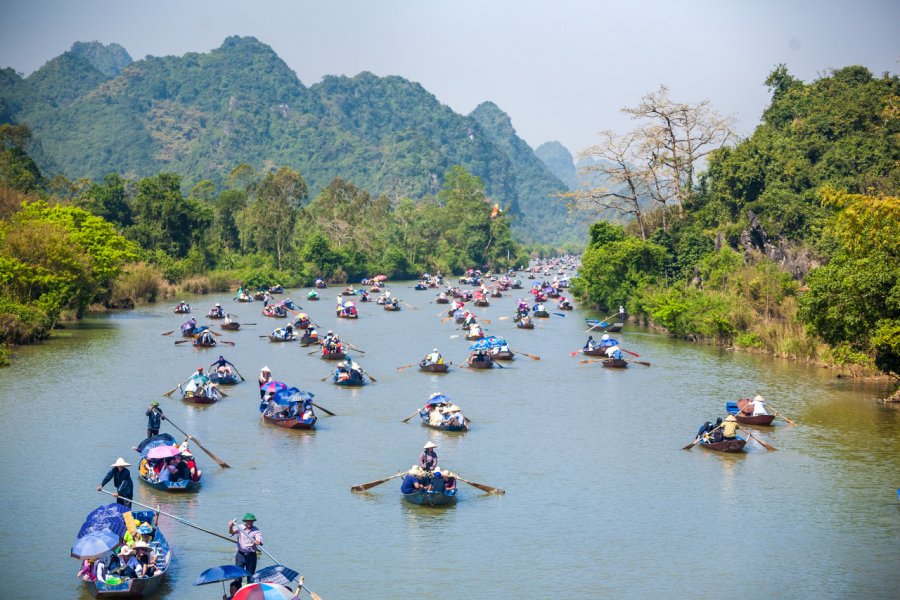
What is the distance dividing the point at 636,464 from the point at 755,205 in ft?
118

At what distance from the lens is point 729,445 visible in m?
31.0

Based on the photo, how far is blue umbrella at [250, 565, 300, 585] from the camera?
18562 mm

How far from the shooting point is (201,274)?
8850 centimetres

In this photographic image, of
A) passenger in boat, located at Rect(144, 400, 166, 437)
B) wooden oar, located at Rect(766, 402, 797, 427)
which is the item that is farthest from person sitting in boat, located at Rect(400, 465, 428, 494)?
wooden oar, located at Rect(766, 402, 797, 427)

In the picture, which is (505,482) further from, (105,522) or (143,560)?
(105,522)

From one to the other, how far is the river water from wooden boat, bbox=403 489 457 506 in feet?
0.82

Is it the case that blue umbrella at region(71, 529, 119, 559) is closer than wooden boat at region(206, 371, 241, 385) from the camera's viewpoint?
Yes

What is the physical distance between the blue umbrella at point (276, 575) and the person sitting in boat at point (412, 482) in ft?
22.2

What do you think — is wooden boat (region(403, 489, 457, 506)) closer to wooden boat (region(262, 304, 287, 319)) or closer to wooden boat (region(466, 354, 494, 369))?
wooden boat (region(466, 354, 494, 369))

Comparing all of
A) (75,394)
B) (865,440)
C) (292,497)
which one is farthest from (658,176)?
(292,497)

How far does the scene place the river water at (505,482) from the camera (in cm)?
2150

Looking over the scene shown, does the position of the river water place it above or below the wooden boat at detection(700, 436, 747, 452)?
below

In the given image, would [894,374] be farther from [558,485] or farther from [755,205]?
[755,205]

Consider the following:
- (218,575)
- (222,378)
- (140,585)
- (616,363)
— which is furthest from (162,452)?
(616,363)
